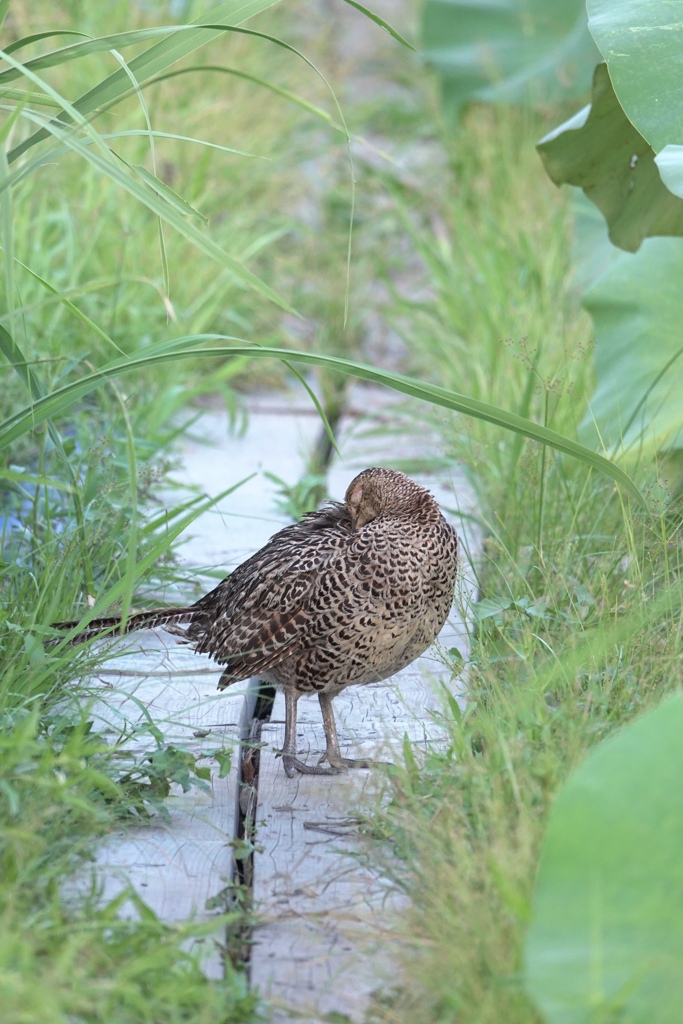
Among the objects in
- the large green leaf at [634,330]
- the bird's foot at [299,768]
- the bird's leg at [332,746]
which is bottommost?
the bird's foot at [299,768]

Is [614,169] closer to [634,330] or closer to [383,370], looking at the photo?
[634,330]

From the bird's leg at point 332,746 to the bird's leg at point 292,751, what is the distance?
0.06 ft

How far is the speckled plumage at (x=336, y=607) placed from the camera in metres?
2.64

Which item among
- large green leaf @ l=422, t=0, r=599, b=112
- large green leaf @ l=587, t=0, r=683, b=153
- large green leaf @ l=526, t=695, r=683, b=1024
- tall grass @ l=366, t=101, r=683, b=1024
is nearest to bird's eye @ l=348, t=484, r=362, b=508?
tall grass @ l=366, t=101, r=683, b=1024

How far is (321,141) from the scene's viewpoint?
7742 millimetres

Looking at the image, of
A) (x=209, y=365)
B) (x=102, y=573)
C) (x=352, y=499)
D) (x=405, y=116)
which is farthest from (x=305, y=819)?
(x=405, y=116)

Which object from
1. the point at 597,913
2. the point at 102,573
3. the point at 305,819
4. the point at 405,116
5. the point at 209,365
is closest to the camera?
the point at 597,913

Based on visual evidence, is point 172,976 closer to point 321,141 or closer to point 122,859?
point 122,859

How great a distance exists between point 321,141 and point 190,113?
1648 mm

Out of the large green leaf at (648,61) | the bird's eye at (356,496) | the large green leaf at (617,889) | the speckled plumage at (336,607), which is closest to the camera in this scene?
the large green leaf at (617,889)

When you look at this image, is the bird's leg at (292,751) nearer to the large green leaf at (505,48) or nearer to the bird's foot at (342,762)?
the bird's foot at (342,762)

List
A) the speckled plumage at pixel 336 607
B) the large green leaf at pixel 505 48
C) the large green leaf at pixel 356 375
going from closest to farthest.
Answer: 1. the large green leaf at pixel 356 375
2. the speckled plumage at pixel 336 607
3. the large green leaf at pixel 505 48

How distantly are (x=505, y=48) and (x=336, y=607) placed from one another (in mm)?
5723

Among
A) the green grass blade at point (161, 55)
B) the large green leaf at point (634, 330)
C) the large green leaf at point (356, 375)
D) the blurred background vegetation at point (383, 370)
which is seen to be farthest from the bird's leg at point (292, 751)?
the large green leaf at point (634, 330)
